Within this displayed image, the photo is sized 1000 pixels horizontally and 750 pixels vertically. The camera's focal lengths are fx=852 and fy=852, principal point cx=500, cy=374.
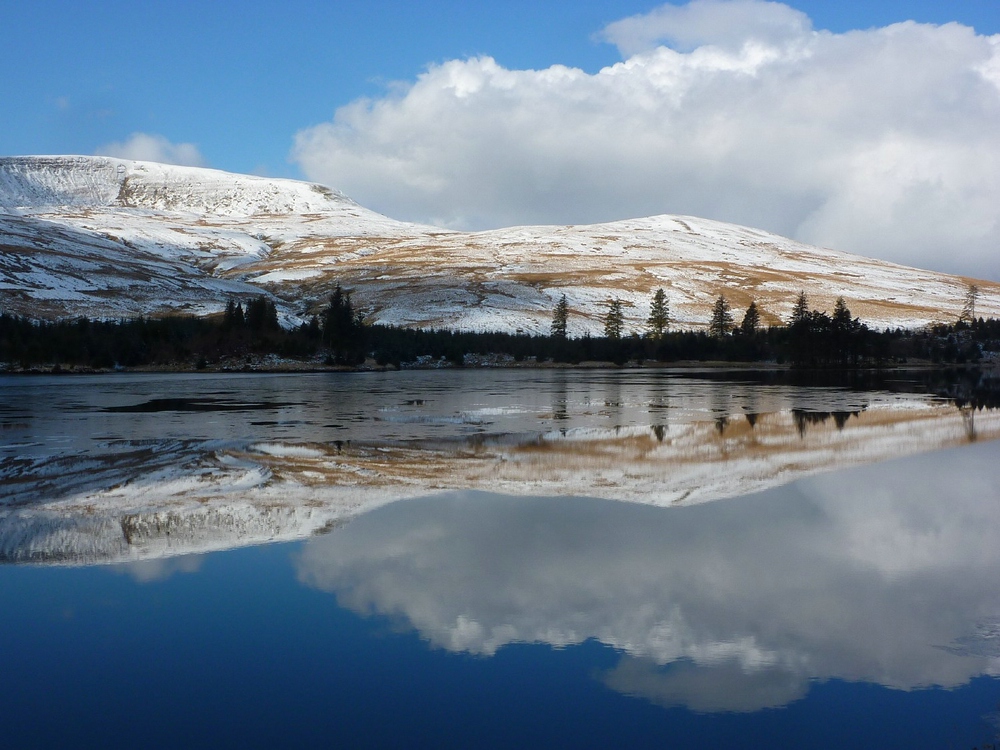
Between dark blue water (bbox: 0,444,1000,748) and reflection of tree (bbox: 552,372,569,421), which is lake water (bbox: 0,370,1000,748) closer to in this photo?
dark blue water (bbox: 0,444,1000,748)

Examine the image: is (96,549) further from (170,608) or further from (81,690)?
(81,690)

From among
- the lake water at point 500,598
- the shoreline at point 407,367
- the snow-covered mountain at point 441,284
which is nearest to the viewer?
the lake water at point 500,598

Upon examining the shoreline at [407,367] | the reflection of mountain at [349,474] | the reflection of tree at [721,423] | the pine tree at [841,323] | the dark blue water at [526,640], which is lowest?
the dark blue water at [526,640]

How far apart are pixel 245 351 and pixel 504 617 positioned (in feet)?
232

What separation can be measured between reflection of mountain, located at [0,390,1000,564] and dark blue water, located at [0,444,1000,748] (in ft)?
3.58

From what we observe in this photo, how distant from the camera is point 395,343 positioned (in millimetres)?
87125

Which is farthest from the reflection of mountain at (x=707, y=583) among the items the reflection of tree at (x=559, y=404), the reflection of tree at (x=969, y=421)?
the reflection of tree at (x=559, y=404)

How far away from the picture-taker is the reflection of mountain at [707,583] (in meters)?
6.59

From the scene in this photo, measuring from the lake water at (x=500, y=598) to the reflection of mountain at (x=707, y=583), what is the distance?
0.13ft

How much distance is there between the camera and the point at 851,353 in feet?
270

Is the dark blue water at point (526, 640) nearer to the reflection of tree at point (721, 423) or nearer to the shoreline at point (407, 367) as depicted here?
the reflection of tree at point (721, 423)

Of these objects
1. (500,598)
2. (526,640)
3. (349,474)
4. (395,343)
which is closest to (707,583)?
(500,598)

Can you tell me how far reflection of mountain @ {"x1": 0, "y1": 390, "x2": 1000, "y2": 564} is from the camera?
10.5 metres

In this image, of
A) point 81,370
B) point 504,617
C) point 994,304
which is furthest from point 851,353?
point 994,304
